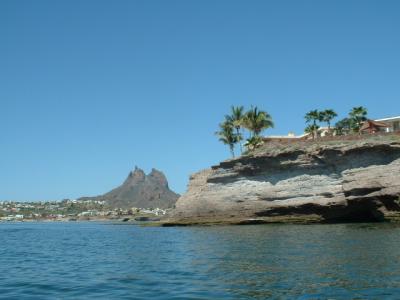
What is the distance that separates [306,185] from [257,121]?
27.9m

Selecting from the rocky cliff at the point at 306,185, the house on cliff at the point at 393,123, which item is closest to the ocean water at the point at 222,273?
the rocky cliff at the point at 306,185

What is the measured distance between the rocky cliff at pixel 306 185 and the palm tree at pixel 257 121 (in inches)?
792

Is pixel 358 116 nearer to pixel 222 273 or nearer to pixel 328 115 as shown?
pixel 328 115

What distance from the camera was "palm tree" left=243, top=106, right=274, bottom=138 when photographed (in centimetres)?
8279

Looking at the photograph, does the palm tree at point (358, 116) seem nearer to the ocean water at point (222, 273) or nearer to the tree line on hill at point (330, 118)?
the tree line on hill at point (330, 118)

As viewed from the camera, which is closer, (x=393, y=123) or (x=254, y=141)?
(x=393, y=123)

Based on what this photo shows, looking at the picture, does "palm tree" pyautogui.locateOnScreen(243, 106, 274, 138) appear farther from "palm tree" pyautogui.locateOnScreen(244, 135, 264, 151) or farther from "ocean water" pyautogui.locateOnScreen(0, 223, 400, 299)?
"ocean water" pyautogui.locateOnScreen(0, 223, 400, 299)

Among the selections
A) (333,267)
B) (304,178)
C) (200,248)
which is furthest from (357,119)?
(333,267)

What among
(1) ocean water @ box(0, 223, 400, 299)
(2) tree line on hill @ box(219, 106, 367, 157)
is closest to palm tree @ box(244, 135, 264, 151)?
(2) tree line on hill @ box(219, 106, 367, 157)

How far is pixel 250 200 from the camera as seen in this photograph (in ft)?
199

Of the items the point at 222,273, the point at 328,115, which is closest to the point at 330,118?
the point at 328,115

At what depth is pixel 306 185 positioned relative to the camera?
56.4m

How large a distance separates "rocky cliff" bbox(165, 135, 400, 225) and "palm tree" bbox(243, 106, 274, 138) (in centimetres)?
2013

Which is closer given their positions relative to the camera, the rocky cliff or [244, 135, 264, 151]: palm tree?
the rocky cliff
